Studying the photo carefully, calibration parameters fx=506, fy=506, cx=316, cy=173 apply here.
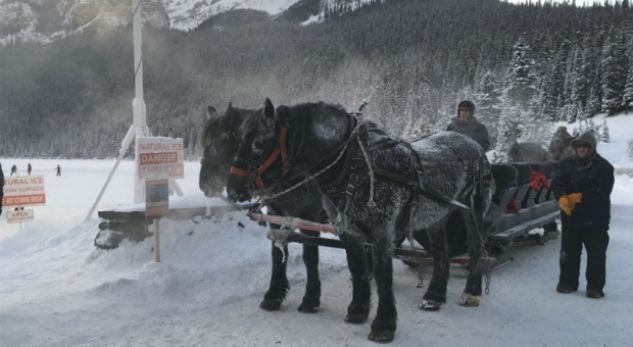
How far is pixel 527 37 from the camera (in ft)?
296

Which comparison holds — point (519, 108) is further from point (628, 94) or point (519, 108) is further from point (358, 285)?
point (358, 285)

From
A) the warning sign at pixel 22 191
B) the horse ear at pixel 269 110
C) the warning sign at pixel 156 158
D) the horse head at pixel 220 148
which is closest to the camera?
the horse ear at pixel 269 110

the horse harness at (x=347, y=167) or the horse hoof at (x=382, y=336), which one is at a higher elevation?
the horse harness at (x=347, y=167)

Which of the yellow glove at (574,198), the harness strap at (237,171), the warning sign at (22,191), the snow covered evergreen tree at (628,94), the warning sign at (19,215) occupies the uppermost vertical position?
the snow covered evergreen tree at (628,94)

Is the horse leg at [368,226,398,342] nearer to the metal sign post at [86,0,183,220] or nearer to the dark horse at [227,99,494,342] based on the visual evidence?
the dark horse at [227,99,494,342]

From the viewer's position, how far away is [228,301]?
217 inches

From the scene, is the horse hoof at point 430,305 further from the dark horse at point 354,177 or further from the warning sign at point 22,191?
the warning sign at point 22,191

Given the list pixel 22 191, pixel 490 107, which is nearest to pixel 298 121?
pixel 22 191

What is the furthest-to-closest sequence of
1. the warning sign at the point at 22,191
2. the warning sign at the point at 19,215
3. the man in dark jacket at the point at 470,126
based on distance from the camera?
the warning sign at the point at 22,191 < the warning sign at the point at 19,215 < the man in dark jacket at the point at 470,126

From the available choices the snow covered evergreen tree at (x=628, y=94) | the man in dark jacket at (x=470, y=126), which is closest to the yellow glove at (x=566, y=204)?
the man in dark jacket at (x=470, y=126)

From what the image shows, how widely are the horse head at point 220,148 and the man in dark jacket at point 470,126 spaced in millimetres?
4423

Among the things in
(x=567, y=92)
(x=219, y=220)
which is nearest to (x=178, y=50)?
(x=567, y=92)

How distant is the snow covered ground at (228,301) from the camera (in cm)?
446

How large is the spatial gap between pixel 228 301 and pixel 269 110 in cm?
255
